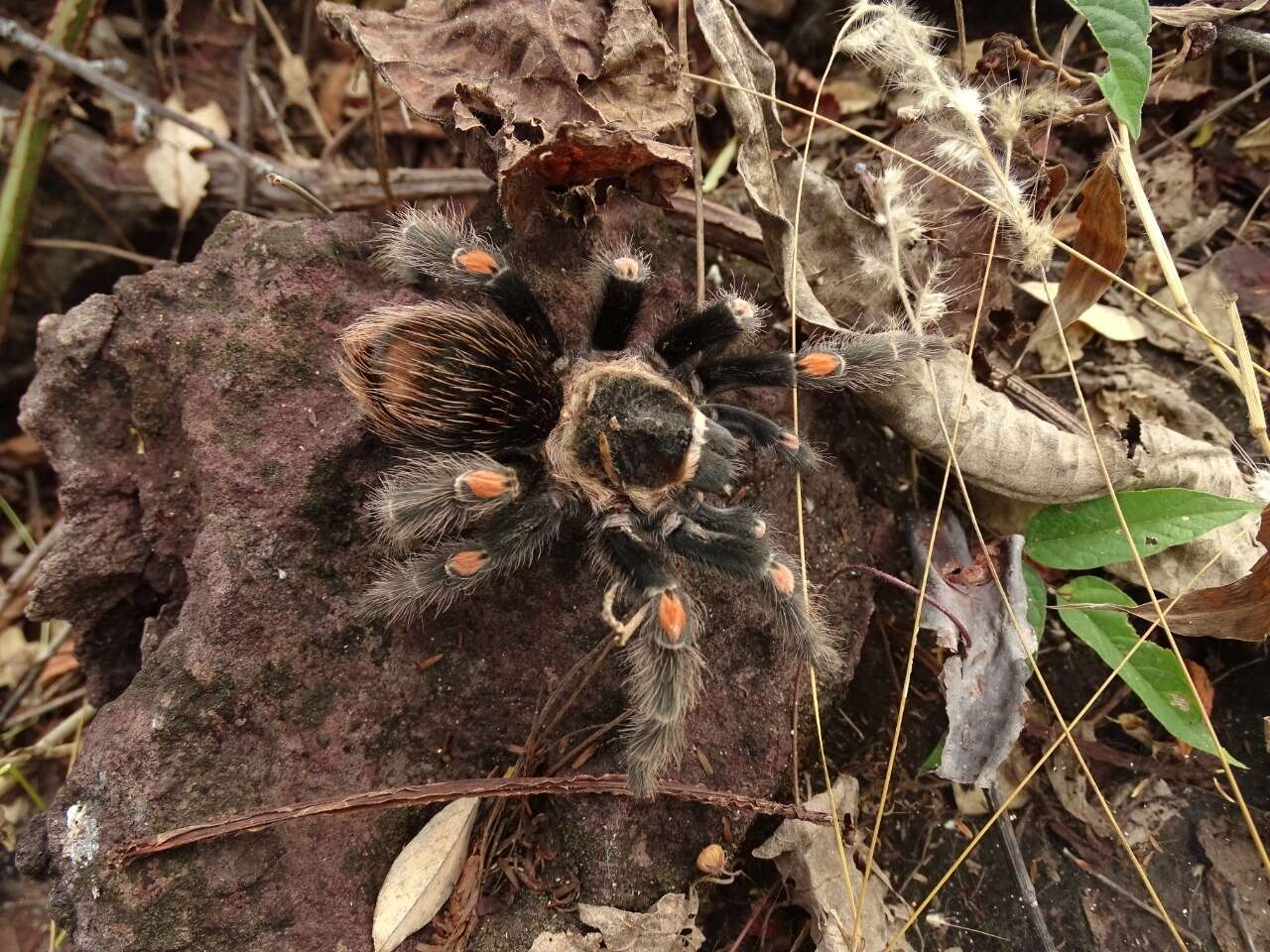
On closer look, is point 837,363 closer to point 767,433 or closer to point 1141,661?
point 767,433

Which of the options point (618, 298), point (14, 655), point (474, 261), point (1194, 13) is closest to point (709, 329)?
point (618, 298)

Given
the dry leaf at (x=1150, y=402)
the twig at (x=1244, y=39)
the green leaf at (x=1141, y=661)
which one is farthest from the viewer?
the dry leaf at (x=1150, y=402)

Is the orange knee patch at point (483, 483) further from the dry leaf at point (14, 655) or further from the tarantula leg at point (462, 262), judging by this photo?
the dry leaf at point (14, 655)

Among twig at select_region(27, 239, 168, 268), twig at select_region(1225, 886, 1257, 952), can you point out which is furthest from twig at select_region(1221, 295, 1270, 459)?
twig at select_region(27, 239, 168, 268)

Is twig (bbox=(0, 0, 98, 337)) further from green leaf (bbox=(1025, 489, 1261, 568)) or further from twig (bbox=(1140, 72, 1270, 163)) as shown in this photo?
twig (bbox=(1140, 72, 1270, 163))

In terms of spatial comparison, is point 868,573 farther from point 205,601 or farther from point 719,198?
point 205,601

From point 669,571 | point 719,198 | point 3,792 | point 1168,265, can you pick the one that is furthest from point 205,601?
point 1168,265

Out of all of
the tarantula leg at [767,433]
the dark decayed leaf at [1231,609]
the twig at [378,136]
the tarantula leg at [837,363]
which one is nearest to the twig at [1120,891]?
the dark decayed leaf at [1231,609]
